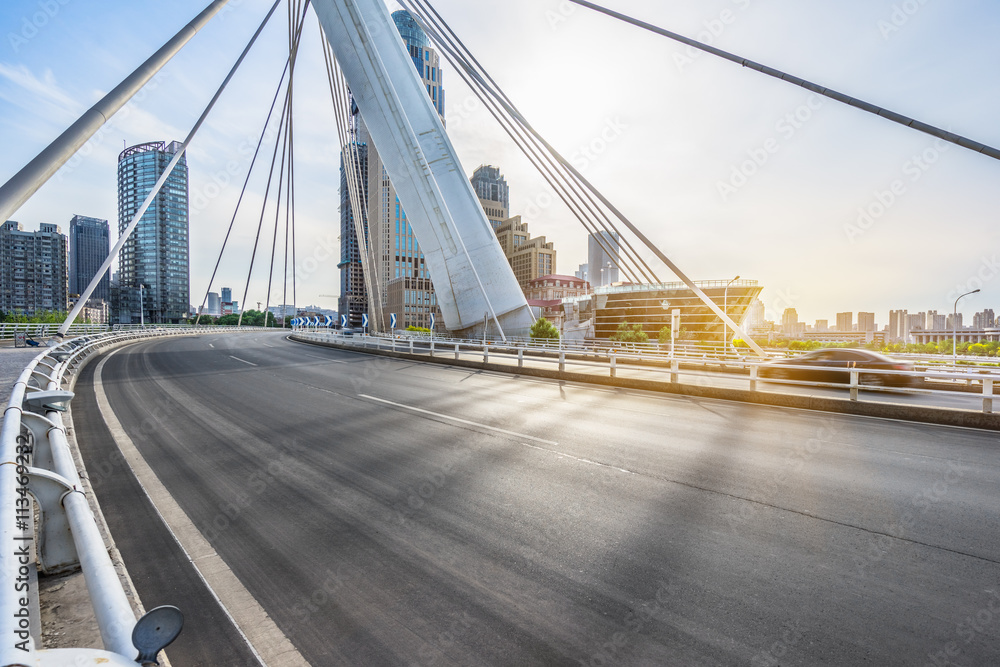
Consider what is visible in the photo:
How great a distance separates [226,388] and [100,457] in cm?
642

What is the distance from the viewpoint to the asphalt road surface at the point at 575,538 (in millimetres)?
2787

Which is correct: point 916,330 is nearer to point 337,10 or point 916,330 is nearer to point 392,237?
point 337,10

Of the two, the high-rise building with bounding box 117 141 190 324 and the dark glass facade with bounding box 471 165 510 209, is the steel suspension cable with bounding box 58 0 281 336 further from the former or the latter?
the dark glass facade with bounding box 471 165 510 209

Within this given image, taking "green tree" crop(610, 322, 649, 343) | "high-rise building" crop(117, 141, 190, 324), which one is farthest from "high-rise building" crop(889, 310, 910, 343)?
"high-rise building" crop(117, 141, 190, 324)

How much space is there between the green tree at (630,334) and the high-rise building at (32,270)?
109852mm

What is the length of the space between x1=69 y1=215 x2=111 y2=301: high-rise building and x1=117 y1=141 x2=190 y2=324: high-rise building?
4809 cm

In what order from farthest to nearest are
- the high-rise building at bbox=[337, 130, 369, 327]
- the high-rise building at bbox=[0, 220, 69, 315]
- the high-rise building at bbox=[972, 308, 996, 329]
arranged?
1. the high-rise building at bbox=[337, 130, 369, 327]
2. the high-rise building at bbox=[0, 220, 69, 315]
3. the high-rise building at bbox=[972, 308, 996, 329]

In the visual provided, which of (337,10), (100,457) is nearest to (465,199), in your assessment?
(337,10)

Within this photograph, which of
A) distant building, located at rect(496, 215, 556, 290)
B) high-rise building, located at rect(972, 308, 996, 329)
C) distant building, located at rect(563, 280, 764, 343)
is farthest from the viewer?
distant building, located at rect(496, 215, 556, 290)

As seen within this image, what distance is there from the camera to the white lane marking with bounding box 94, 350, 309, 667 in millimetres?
2697

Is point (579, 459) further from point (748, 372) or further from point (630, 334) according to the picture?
point (630, 334)

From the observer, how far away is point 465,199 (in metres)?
31.8

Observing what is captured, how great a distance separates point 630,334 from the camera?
183 ft

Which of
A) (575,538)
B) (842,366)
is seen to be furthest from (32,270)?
(842,366)
